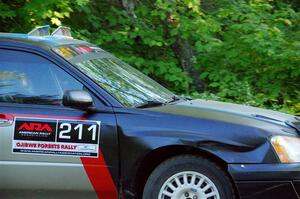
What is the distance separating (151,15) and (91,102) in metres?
5.63

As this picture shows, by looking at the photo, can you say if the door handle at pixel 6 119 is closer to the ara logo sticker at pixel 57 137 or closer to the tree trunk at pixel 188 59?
the ara logo sticker at pixel 57 137

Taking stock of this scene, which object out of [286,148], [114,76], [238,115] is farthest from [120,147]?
[286,148]

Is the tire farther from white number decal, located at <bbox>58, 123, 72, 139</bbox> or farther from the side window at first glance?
the side window

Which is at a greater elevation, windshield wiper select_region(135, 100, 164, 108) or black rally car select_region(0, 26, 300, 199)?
windshield wiper select_region(135, 100, 164, 108)

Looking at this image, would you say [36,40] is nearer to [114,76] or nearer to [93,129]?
[114,76]

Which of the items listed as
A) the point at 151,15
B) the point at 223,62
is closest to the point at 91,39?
the point at 151,15

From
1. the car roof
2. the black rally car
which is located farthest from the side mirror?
the car roof

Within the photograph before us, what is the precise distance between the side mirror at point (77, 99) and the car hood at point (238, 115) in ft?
2.05

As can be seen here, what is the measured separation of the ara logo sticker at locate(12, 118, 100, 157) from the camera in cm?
460

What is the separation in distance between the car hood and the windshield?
11.4 inches

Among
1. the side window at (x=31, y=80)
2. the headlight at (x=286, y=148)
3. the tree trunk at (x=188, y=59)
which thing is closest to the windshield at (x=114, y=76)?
the side window at (x=31, y=80)

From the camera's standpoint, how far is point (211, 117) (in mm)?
4699

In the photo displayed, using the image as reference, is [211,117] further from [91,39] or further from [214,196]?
[91,39]

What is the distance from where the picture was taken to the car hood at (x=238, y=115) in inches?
185
